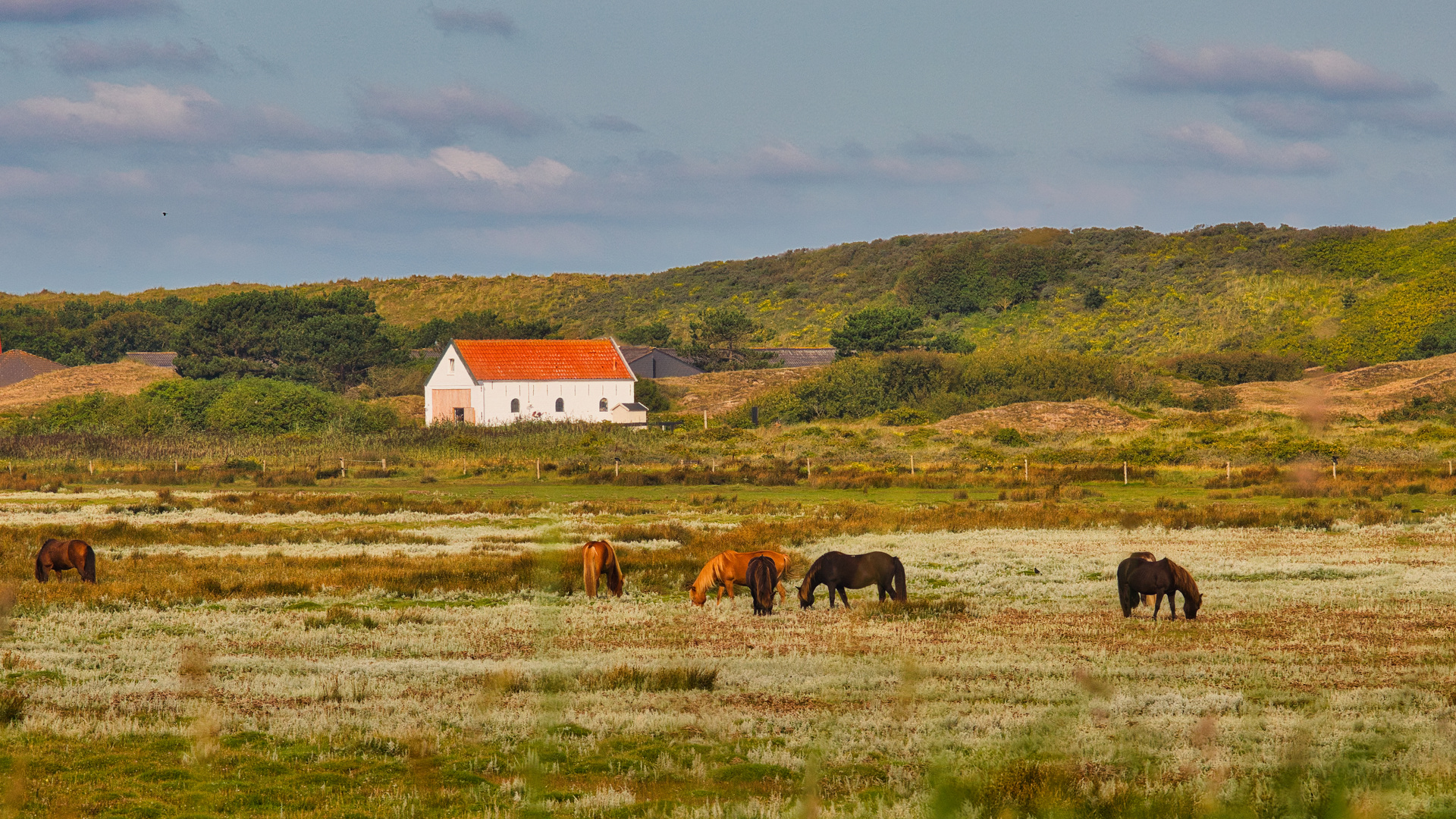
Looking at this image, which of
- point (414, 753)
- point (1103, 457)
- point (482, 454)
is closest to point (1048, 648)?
point (414, 753)

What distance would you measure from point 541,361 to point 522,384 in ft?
11.4

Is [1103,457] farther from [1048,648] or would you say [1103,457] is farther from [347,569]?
[1048,648]

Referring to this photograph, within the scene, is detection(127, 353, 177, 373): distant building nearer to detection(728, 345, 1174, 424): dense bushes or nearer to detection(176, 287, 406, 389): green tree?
detection(176, 287, 406, 389): green tree

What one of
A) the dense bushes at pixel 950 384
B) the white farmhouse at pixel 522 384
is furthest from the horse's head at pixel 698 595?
the white farmhouse at pixel 522 384

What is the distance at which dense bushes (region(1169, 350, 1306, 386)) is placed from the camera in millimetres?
97438

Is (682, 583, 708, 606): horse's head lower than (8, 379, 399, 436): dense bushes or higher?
lower

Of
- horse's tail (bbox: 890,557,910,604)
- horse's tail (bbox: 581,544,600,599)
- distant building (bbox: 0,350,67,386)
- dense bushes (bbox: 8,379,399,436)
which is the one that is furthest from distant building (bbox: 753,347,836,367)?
horse's tail (bbox: 890,557,910,604)

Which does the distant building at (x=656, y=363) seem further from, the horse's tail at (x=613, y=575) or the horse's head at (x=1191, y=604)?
the horse's head at (x=1191, y=604)

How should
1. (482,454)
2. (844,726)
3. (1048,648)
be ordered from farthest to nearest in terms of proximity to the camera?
(482,454) → (1048,648) → (844,726)

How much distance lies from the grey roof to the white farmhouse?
47645mm

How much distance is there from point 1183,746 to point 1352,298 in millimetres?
122747

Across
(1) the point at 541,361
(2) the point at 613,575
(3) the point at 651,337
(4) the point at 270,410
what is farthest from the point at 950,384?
(2) the point at 613,575

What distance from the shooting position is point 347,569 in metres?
25.9

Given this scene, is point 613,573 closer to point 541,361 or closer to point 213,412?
point 213,412
